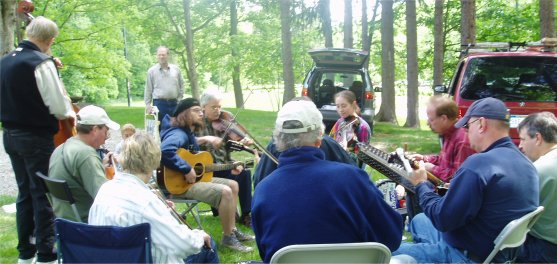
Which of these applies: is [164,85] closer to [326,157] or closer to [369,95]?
[369,95]

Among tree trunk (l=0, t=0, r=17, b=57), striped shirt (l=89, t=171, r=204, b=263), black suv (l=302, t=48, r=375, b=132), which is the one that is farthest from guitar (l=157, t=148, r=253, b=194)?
tree trunk (l=0, t=0, r=17, b=57)

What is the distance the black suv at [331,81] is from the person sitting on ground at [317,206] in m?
8.67

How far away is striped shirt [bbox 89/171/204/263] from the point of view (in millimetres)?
2504

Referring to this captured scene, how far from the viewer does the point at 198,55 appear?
30500mm

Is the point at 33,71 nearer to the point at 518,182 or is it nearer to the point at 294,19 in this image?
the point at 518,182

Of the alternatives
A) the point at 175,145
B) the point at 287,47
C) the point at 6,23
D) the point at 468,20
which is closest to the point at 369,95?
the point at 468,20

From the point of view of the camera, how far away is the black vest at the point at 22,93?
3.81 metres

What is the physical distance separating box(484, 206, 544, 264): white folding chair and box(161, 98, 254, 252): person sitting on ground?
2400mm

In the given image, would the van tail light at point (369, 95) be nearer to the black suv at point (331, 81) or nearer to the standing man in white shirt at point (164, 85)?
the black suv at point (331, 81)

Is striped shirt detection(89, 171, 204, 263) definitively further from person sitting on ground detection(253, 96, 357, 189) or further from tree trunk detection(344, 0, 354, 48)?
tree trunk detection(344, 0, 354, 48)

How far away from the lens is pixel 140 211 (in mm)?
2504

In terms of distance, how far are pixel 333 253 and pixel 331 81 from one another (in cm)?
1029

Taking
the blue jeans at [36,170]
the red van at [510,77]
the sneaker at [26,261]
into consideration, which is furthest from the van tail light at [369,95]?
the sneaker at [26,261]

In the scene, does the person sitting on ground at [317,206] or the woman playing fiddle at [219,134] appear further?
the woman playing fiddle at [219,134]
